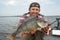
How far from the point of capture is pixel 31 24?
6.78 metres

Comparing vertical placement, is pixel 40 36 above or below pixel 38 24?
below

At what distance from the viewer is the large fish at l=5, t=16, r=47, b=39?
665 cm

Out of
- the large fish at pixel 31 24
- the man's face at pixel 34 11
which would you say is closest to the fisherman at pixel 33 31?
the man's face at pixel 34 11

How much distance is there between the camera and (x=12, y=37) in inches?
280

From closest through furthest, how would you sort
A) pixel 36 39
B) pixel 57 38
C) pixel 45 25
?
pixel 45 25, pixel 36 39, pixel 57 38

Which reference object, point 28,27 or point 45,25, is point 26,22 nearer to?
point 28,27

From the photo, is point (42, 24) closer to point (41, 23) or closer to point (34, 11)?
point (41, 23)

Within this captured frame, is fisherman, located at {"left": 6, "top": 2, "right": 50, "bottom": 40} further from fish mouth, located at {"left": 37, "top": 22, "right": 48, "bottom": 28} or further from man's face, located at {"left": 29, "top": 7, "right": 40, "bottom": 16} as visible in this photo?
fish mouth, located at {"left": 37, "top": 22, "right": 48, "bottom": 28}

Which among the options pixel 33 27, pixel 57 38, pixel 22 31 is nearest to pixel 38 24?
pixel 33 27

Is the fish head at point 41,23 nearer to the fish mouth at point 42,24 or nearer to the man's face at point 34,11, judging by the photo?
the fish mouth at point 42,24

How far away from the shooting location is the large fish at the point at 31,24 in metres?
6.65

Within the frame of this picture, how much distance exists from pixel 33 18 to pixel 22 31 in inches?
20.9

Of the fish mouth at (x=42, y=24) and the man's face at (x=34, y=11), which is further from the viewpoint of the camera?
the man's face at (x=34, y=11)

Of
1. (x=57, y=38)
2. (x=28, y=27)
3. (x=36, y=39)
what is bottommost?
(x=57, y=38)
